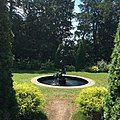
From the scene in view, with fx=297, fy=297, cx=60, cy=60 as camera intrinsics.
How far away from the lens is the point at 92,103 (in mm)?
13031

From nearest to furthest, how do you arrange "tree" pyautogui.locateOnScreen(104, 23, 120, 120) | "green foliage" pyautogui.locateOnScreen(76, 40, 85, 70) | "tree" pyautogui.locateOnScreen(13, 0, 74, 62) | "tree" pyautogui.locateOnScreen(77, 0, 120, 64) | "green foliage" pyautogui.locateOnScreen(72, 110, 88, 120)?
"tree" pyautogui.locateOnScreen(104, 23, 120, 120) < "green foliage" pyautogui.locateOnScreen(72, 110, 88, 120) < "green foliage" pyautogui.locateOnScreen(76, 40, 85, 70) < "tree" pyautogui.locateOnScreen(13, 0, 74, 62) < "tree" pyautogui.locateOnScreen(77, 0, 120, 64)

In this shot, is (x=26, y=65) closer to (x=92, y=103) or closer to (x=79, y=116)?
(x=79, y=116)

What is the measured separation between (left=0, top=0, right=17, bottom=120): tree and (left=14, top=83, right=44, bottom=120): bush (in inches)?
50.3

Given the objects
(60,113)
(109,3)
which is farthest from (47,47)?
(60,113)

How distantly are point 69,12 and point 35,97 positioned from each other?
28284 mm

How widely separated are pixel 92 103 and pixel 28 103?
2.80 meters

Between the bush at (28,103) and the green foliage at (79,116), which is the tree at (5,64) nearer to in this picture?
the bush at (28,103)

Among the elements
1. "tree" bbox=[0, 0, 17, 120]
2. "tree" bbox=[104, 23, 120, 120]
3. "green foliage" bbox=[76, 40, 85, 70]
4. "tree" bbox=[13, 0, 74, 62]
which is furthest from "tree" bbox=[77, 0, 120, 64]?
"tree" bbox=[104, 23, 120, 120]

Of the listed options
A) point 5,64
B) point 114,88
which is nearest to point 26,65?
point 5,64

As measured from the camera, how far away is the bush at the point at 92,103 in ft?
42.6

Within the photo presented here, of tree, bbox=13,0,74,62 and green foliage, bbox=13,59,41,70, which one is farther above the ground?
tree, bbox=13,0,74,62

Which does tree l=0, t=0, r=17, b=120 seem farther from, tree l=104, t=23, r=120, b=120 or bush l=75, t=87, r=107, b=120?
tree l=104, t=23, r=120, b=120

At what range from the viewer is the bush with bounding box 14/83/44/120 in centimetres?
1279

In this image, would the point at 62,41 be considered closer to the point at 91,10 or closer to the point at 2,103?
the point at 91,10
